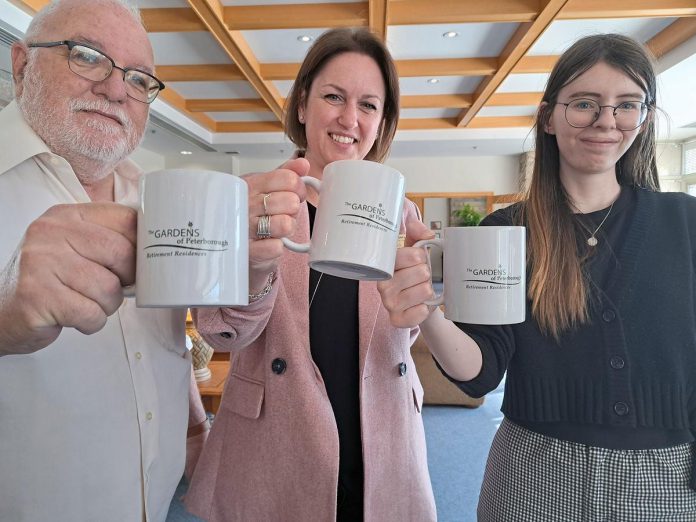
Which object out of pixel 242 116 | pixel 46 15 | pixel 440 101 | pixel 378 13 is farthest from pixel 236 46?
pixel 46 15

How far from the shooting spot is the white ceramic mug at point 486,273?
0.85 m

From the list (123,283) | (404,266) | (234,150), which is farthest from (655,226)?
(234,150)

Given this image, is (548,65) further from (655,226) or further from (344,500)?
(344,500)

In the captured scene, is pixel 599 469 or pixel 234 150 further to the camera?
pixel 234 150

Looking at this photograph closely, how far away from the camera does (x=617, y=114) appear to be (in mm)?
1077

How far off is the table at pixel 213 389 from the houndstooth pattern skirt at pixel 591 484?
7.12ft

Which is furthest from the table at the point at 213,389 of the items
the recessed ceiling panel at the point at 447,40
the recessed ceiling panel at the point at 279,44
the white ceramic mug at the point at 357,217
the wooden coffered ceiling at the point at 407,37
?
the recessed ceiling panel at the point at 447,40

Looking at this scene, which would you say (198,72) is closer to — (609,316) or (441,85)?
(441,85)

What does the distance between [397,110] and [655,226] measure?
0.76m

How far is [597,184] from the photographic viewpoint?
3.84ft

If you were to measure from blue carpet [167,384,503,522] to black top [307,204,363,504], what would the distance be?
1861 millimetres

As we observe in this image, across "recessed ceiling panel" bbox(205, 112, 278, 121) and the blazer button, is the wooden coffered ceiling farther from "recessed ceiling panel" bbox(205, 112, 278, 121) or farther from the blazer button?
the blazer button

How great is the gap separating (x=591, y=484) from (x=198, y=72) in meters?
6.04

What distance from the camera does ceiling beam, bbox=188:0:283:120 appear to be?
13.2 feet
